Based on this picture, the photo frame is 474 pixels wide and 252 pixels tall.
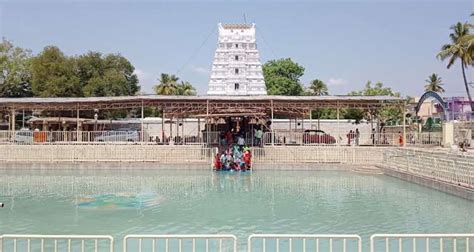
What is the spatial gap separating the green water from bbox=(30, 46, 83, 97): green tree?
2874 centimetres

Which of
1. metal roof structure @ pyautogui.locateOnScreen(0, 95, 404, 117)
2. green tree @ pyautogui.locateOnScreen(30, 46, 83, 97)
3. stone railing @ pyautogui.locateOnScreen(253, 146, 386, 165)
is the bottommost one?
stone railing @ pyautogui.locateOnScreen(253, 146, 386, 165)

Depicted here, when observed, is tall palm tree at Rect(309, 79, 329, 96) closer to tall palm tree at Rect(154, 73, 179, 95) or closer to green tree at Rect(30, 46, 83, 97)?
tall palm tree at Rect(154, 73, 179, 95)

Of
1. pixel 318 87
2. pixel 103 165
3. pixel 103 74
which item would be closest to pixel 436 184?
pixel 103 165

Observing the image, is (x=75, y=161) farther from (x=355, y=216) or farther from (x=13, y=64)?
(x=13, y=64)

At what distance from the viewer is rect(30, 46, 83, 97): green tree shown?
48.6 m

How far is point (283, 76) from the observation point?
68.2 m

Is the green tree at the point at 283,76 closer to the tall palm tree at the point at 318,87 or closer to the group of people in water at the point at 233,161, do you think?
the tall palm tree at the point at 318,87

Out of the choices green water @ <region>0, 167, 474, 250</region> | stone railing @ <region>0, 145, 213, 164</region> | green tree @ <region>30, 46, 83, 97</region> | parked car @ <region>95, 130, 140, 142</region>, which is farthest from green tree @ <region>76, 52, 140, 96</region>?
green water @ <region>0, 167, 474, 250</region>

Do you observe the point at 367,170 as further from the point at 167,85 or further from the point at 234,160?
the point at 167,85

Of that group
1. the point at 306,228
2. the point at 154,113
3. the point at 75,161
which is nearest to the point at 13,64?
the point at 154,113

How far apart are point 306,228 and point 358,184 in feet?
28.8

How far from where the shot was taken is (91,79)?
52.0 metres

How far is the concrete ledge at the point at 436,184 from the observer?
14.2m

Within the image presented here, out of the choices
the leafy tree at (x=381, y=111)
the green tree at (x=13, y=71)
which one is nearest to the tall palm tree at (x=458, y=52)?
the leafy tree at (x=381, y=111)
